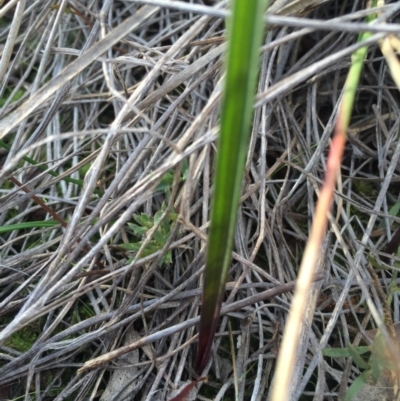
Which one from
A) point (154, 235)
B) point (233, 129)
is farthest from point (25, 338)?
point (233, 129)

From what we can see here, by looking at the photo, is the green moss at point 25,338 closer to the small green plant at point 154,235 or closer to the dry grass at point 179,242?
the dry grass at point 179,242

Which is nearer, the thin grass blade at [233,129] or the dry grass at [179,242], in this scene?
the thin grass blade at [233,129]

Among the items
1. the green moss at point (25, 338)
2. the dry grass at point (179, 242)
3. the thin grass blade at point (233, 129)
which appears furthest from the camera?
the green moss at point (25, 338)

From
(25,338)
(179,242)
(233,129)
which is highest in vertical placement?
(233,129)

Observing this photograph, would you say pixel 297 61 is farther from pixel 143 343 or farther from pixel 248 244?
pixel 143 343

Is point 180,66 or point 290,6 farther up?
point 290,6

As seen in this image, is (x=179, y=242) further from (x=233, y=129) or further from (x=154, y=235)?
(x=233, y=129)

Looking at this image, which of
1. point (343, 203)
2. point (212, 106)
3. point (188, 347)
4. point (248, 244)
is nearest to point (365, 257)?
point (343, 203)

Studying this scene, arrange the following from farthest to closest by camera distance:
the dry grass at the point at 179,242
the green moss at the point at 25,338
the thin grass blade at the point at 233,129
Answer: the green moss at the point at 25,338 < the dry grass at the point at 179,242 < the thin grass blade at the point at 233,129

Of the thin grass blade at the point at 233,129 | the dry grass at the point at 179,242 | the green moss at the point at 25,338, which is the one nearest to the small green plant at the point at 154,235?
the dry grass at the point at 179,242
